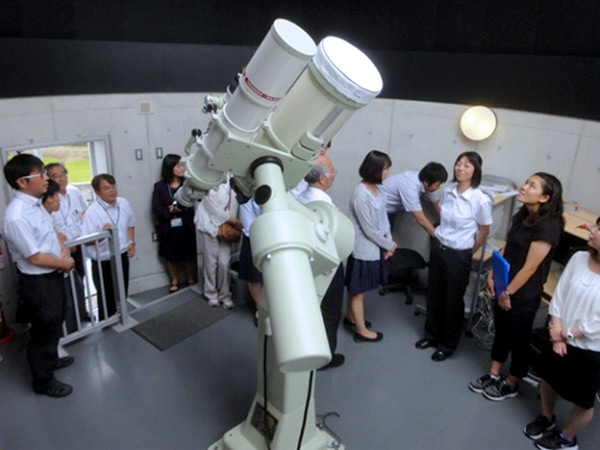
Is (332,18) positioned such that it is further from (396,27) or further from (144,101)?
(144,101)

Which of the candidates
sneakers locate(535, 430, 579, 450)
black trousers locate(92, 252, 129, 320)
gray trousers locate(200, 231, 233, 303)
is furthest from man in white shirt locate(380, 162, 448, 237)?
black trousers locate(92, 252, 129, 320)

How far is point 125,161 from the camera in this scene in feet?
13.6

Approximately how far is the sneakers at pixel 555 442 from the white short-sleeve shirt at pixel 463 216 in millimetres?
1246

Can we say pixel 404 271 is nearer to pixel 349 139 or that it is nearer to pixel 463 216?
pixel 463 216

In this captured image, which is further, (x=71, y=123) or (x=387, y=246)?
(x=71, y=123)

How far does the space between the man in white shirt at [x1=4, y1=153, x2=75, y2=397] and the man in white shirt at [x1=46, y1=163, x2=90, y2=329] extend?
0.61 m

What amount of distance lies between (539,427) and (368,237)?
62.8 inches

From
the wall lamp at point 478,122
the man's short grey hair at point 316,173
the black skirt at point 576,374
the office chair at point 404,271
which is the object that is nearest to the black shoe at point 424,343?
the office chair at point 404,271

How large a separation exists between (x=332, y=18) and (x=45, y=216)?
3.28 meters

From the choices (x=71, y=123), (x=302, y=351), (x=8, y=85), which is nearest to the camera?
(x=302, y=351)

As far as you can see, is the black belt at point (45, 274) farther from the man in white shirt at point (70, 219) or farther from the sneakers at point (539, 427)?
the sneakers at point (539, 427)

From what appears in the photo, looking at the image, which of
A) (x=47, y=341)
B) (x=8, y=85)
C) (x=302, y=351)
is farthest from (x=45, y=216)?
(x=302, y=351)

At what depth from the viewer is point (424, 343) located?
357 centimetres

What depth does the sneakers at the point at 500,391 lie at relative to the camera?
3.01 metres
